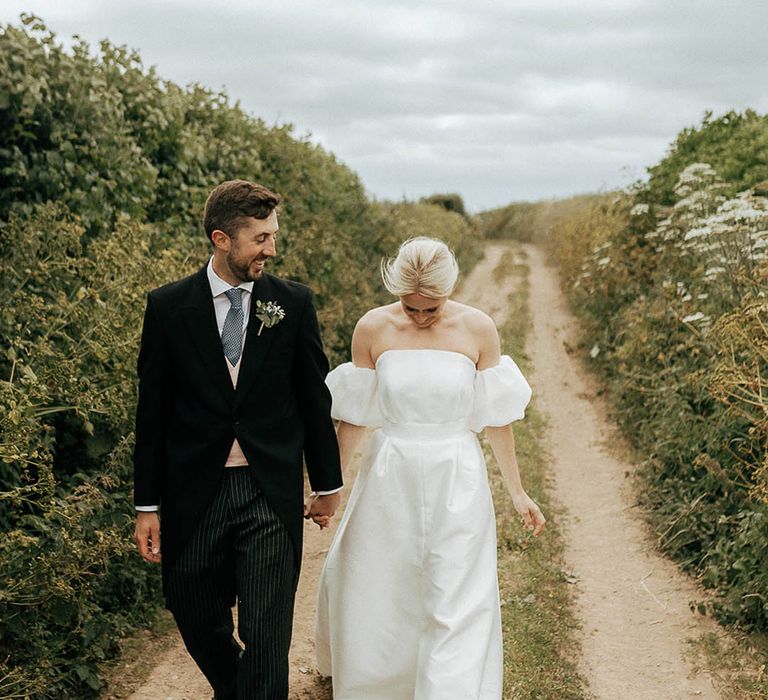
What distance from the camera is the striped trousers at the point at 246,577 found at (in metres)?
3.50

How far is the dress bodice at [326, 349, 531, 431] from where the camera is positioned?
4.04m

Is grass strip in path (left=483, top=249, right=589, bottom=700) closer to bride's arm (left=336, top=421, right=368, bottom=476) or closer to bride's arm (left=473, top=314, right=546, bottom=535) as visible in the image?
bride's arm (left=473, top=314, right=546, bottom=535)

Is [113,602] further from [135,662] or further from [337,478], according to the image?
[337,478]

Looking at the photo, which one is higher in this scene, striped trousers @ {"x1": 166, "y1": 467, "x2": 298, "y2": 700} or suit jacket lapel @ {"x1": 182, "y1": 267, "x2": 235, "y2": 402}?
suit jacket lapel @ {"x1": 182, "y1": 267, "x2": 235, "y2": 402}

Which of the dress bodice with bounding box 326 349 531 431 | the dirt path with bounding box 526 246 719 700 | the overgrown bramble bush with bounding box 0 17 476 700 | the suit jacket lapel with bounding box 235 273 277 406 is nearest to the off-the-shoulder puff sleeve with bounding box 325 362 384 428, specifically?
the dress bodice with bounding box 326 349 531 431

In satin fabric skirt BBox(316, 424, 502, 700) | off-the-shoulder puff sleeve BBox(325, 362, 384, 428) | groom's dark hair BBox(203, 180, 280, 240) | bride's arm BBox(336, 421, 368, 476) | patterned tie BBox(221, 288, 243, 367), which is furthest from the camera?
bride's arm BBox(336, 421, 368, 476)

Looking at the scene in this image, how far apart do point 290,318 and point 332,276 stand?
330 inches

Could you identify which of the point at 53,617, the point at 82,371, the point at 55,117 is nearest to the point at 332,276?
the point at 55,117

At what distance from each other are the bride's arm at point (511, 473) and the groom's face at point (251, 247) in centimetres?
143

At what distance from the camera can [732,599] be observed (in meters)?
5.72

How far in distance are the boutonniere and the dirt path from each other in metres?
2.87

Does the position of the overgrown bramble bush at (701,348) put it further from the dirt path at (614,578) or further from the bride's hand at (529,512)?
the bride's hand at (529,512)

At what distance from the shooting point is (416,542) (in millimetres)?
4062

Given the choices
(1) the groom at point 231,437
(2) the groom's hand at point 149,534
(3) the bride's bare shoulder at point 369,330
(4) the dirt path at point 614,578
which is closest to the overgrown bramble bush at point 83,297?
(2) the groom's hand at point 149,534
